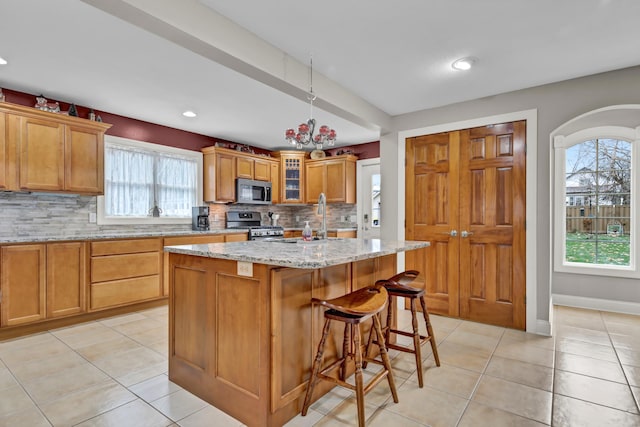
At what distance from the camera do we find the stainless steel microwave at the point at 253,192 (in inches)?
215

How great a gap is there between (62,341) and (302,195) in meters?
4.15

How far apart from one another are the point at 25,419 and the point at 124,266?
2093mm

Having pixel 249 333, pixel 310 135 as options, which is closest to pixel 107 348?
pixel 249 333

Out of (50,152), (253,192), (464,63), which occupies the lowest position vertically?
(253,192)

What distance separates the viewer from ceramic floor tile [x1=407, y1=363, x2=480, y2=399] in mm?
2113

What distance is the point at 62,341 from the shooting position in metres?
3.01

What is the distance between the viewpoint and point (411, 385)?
218 centimetres

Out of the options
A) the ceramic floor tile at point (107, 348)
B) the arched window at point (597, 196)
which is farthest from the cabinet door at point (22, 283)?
the arched window at point (597, 196)

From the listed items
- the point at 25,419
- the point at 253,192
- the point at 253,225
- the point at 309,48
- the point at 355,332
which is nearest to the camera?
the point at 355,332

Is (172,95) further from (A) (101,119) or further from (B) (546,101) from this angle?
(B) (546,101)

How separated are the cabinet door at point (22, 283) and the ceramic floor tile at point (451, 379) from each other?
3437 millimetres

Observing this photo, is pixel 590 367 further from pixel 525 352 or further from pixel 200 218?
pixel 200 218

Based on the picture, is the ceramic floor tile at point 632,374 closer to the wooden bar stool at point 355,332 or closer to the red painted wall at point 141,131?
the wooden bar stool at point 355,332

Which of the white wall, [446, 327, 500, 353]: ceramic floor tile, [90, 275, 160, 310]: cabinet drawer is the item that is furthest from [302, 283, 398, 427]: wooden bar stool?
[90, 275, 160, 310]: cabinet drawer
